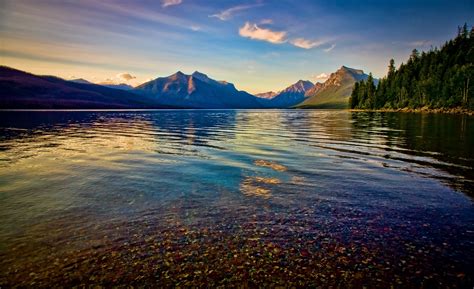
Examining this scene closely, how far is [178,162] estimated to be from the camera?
86.7ft

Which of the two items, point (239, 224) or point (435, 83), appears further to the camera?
point (435, 83)

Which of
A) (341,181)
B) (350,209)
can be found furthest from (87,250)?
(341,181)

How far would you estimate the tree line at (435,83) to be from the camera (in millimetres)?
126938

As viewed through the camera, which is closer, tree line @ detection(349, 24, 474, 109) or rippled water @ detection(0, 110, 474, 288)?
rippled water @ detection(0, 110, 474, 288)

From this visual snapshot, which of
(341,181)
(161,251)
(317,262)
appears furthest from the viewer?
(341,181)

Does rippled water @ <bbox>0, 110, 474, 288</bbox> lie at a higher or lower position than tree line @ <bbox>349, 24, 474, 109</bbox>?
lower

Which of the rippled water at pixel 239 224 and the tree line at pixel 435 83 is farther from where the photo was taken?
the tree line at pixel 435 83

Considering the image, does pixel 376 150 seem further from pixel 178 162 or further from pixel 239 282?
pixel 239 282

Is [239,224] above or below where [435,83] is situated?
below

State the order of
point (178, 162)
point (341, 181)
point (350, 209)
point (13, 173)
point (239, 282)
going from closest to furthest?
point (239, 282) → point (350, 209) → point (341, 181) → point (13, 173) → point (178, 162)

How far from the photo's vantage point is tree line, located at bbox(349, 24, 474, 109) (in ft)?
416

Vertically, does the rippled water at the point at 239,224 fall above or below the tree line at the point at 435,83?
below

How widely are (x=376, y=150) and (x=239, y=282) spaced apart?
28.8 meters

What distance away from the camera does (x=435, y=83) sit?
14300 cm
